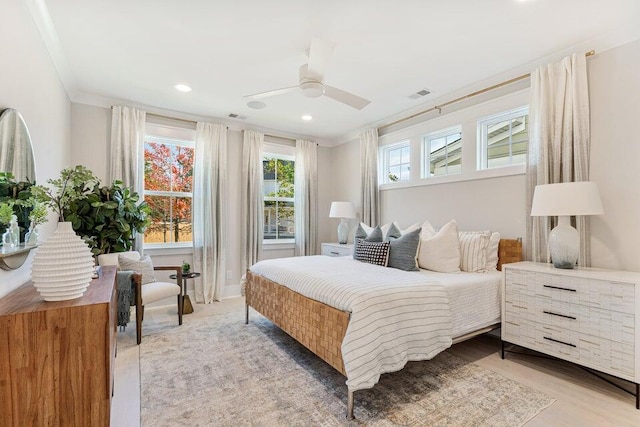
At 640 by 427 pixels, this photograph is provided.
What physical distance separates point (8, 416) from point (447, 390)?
2.41m

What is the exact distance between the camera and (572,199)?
91.7 inches

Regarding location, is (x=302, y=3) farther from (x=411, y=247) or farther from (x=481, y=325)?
(x=481, y=325)

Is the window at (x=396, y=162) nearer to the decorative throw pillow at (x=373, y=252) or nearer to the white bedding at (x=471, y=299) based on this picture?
the decorative throw pillow at (x=373, y=252)

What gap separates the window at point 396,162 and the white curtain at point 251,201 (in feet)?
6.59

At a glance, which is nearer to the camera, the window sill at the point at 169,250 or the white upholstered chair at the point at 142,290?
the white upholstered chair at the point at 142,290

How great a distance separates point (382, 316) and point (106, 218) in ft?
10.2

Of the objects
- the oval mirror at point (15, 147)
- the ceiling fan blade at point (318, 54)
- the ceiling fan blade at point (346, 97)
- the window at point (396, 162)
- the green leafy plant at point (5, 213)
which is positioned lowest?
the green leafy plant at point (5, 213)

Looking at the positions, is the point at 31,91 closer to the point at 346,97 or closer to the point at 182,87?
the point at 182,87

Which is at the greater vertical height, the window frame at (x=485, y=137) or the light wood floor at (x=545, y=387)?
the window frame at (x=485, y=137)

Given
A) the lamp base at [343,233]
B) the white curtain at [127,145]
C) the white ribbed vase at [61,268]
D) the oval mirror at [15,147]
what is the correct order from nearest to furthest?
1. the white ribbed vase at [61,268]
2. the oval mirror at [15,147]
3. the white curtain at [127,145]
4. the lamp base at [343,233]

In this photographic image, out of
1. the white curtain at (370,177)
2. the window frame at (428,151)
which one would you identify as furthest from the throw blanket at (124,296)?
the window frame at (428,151)

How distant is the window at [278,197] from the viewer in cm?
532

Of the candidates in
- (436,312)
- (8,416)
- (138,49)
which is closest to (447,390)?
(436,312)

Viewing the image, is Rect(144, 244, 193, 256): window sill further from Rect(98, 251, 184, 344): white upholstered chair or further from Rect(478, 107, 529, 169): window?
Rect(478, 107, 529, 169): window
